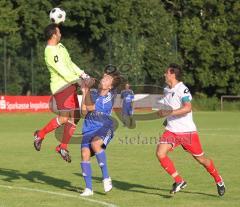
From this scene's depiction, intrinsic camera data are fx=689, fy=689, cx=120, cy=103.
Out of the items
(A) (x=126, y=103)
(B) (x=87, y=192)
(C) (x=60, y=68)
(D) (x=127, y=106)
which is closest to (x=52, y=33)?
(C) (x=60, y=68)

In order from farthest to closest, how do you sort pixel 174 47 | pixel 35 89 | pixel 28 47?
pixel 174 47 → pixel 28 47 → pixel 35 89

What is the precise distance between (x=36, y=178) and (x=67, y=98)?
1932mm

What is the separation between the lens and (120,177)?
1370 centimetres

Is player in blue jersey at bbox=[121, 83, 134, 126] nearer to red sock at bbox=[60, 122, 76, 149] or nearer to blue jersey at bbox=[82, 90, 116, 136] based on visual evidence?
red sock at bbox=[60, 122, 76, 149]

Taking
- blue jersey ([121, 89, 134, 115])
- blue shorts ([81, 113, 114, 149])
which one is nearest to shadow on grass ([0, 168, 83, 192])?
blue shorts ([81, 113, 114, 149])

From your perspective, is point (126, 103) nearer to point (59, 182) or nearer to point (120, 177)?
point (120, 177)

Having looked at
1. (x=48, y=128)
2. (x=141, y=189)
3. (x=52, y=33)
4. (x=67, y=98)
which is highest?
(x=52, y=33)

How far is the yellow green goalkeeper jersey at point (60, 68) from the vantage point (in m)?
12.4

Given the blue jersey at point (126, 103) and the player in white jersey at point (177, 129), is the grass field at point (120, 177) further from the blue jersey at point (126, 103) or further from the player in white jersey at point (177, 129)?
the blue jersey at point (126, 103)

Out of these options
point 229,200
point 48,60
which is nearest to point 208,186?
point 229,200

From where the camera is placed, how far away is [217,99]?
5769 centimetres

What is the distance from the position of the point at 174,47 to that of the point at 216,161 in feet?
141

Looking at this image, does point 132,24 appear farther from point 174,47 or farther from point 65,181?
point 65,181

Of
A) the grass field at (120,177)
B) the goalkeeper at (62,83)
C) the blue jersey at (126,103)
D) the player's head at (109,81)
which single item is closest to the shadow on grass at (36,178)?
the grass field at (120,177)
